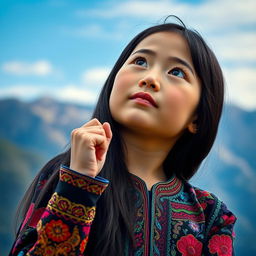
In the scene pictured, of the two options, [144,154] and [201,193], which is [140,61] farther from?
[201,193]

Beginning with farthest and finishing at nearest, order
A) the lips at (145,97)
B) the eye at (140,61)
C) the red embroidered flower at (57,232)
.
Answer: the eye at (140,61)
the lips at (145,97)
the red embroidered flower at (57,232)

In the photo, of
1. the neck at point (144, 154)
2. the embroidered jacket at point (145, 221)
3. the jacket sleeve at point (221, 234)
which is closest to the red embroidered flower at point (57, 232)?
the embroidered jacket at point (145, 221)

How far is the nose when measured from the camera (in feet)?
3.79

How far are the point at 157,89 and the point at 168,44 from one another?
0.15 meters

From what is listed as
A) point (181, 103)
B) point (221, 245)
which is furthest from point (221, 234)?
point (181, 103)

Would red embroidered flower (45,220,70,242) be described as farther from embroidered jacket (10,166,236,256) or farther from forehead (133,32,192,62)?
forehead (133,32,192,62)

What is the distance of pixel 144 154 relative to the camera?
49.4 inches

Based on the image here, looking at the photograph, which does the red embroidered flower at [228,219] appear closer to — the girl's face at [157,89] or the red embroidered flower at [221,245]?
the red embroidered flower at [221,245]

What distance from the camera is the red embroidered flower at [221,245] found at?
1.22 metres

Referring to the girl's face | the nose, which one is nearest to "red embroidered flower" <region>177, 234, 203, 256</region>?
the girl's face

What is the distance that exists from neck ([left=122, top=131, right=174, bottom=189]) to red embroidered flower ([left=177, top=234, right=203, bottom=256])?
16 centimetres

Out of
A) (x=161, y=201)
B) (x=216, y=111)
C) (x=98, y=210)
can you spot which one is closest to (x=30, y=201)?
(x=98, y=210)

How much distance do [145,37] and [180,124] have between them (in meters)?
0.26

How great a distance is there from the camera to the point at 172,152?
1396 mm
